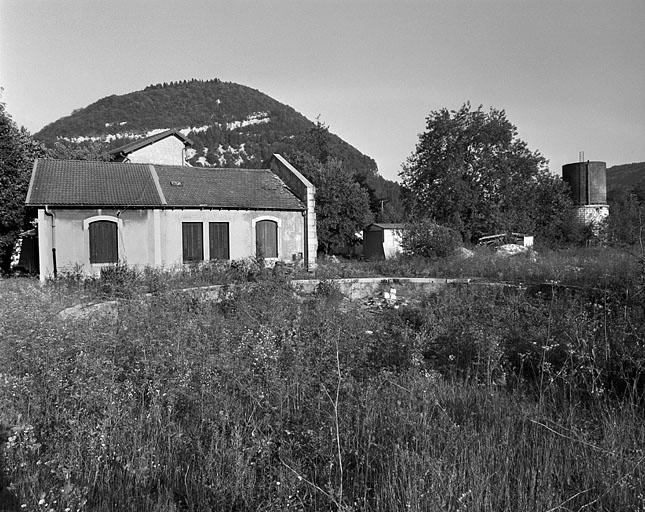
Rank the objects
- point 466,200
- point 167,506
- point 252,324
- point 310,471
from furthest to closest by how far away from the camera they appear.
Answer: point 466,200, point 252,324, point 310,471, point 167,506

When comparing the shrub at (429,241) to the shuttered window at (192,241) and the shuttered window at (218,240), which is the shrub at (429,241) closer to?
the shuttered window at (218,240)

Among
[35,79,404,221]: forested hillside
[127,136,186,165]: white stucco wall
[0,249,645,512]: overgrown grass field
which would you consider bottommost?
[0,249,645,512]: overgrown grass field

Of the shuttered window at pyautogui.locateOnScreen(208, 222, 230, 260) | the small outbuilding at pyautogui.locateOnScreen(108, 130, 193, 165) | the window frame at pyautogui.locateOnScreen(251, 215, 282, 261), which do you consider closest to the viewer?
the shuttered window at pyautogui.locateOnScreen(208, 222, 230, 260)

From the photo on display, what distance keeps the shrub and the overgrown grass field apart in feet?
37.3

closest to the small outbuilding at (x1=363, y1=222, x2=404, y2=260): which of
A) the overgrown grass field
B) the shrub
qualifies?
the shrub

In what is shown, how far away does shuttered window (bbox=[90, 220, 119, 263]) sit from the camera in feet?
57.3

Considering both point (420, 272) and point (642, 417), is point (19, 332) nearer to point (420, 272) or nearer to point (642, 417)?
point (642, 417)

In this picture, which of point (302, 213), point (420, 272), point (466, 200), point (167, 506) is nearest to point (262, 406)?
point (167, 506)

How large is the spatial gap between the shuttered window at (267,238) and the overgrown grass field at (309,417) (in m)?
11.3

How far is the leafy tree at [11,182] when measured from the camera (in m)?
18.9

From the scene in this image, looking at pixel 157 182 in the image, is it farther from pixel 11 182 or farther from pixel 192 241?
pixel 11 182

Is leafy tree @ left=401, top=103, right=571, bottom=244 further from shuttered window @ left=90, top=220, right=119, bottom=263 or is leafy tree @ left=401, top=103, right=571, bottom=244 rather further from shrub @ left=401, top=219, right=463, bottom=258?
shuttered window @ left=90, top=220, right=119, bottom=263

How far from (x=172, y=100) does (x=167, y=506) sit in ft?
387

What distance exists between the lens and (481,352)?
259 inches
